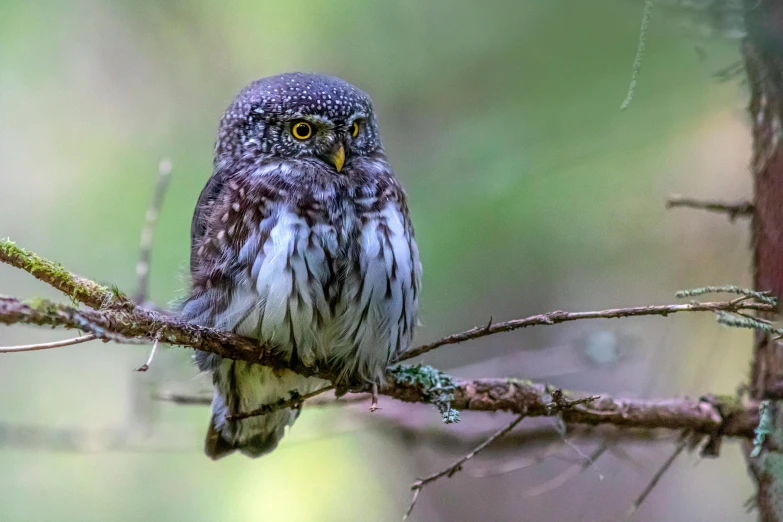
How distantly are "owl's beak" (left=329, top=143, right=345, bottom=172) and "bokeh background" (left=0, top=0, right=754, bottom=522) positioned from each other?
102 cm

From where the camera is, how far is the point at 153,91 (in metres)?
5.06

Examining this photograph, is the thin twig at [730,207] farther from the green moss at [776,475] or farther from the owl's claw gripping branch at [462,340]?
the green moss at [776,475]

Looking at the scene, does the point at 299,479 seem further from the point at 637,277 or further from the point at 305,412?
the point at 637,277

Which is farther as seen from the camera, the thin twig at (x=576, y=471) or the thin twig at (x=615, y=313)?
the thin twig at (x=576, y=471)

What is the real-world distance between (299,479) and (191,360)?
6.33 feet

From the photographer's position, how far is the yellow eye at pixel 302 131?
8.69 ft

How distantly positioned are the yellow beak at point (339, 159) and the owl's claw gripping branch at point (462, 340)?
28.2 inches

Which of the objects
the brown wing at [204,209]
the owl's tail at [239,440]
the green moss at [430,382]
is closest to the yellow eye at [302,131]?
the brown wing at [204,209]

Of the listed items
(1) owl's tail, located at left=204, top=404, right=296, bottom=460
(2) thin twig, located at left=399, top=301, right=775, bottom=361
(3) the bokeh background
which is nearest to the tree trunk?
(2) thin twig, located at left=399, top=301, right=775, bottom=361

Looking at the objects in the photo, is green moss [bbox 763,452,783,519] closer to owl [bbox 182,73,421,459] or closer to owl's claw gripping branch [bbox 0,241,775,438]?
owl's claw gripping branch [bbox 0,241,775,438]

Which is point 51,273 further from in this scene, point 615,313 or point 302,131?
point 615,313

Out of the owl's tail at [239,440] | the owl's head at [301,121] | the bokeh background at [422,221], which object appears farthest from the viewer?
the bokeh background at [422,221]

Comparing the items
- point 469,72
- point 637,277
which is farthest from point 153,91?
point 637,277

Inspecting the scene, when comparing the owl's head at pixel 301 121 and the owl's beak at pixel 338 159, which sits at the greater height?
the owl's head at pixel 301 121
